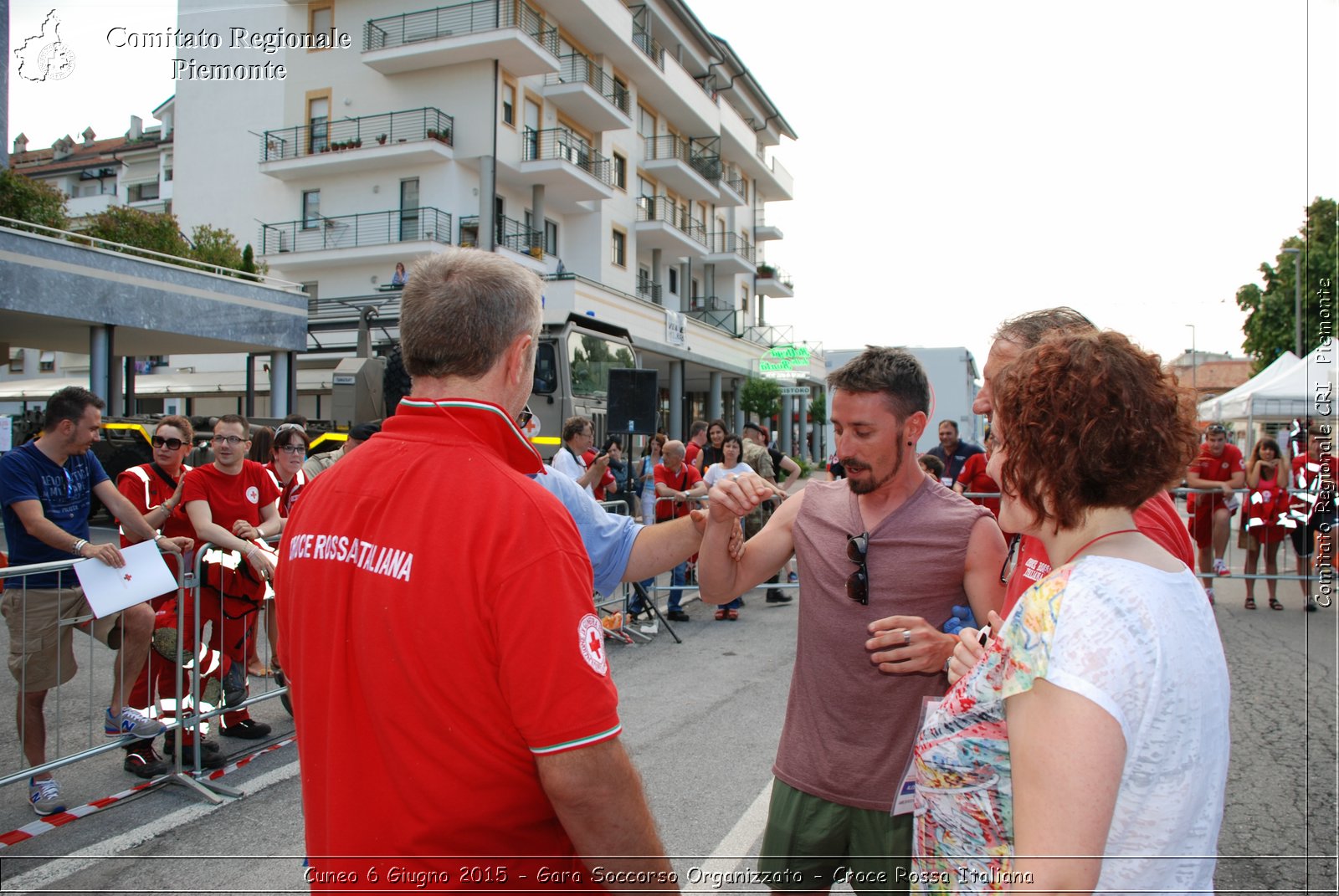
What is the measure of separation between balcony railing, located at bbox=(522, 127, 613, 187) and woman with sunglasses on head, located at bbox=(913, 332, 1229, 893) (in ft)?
89.8

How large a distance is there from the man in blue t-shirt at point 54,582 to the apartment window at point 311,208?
25603 mm

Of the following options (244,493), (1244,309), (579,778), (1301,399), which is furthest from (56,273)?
(1244,309)

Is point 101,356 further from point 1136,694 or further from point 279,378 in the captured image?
point 1136,694

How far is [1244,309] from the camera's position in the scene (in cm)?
3394

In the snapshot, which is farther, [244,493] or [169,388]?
[169,388]

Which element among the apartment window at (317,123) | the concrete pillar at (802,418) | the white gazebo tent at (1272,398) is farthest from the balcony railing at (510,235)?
the concrete pillar at (802,418)

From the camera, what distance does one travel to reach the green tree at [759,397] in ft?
124

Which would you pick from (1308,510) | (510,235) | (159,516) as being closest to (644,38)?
(510,235)

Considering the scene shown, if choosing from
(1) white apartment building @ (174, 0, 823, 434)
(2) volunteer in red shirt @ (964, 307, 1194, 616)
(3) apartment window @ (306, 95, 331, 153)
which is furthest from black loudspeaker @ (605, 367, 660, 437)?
(3) apartment window @ (306, 95, 331, 153)

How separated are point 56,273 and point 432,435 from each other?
63.0ft

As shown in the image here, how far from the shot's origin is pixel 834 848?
2375mm

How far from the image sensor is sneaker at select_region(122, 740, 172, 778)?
4.74 meters

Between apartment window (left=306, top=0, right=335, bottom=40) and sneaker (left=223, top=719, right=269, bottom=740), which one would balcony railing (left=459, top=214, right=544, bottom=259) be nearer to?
apartment window (left=306, top=0, right=335, bottom=40)

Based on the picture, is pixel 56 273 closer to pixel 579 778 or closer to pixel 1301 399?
pixel 579 778
